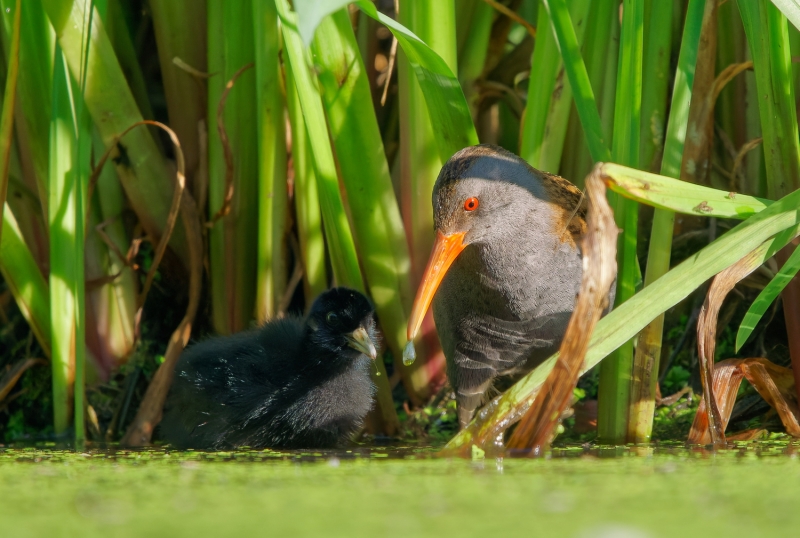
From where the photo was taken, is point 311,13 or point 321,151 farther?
point 321,151

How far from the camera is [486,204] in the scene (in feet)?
9.88

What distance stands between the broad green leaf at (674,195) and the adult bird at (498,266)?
61cm

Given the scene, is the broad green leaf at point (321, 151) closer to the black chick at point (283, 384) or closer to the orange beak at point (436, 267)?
the black chick at point (283, 384)

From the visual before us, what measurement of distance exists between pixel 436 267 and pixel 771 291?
3.19ft

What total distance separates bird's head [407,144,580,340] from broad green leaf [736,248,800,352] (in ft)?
2.49

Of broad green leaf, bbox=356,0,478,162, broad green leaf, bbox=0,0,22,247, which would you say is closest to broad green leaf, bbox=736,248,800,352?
broad green leaf, bbox=356,0,478,162

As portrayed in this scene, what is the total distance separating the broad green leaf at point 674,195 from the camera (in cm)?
232

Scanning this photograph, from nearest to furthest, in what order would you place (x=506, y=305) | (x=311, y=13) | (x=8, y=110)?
(x=311, y=13) < (x=8, y=110) < (x=506, y=305)

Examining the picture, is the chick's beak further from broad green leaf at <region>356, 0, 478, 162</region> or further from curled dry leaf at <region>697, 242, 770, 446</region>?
curled dry leaf at <region>697, 242, 770, 446</region>

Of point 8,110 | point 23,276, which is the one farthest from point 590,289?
point 23,276

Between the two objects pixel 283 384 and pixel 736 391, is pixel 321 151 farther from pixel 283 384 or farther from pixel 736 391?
pixel 736 391

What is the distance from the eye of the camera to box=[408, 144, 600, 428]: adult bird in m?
2.96

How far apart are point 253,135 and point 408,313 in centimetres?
85

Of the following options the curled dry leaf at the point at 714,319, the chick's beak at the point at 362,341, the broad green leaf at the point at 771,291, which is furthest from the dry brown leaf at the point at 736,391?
the chick's beak at the point at 362,341
